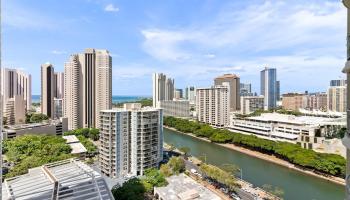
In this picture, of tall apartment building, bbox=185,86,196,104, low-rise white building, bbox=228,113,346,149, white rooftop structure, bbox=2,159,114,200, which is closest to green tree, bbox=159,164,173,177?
white rooftop structure, bbox=2,159,114,200

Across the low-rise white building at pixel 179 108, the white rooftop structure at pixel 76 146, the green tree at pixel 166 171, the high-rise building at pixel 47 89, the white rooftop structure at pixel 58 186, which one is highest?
the high-rise building at pixel 47 89

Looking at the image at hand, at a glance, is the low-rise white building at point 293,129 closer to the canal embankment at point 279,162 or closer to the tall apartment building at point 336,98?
the canal embankment at point 279,162

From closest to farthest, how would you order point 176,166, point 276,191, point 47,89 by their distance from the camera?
point 276,191 → point 176,166 → point 47,89

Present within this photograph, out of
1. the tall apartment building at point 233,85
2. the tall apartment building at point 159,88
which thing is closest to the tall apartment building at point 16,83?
the tall apartment building at point 159,88

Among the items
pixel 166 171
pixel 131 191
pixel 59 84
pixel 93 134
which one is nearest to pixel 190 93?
pixel 59 84

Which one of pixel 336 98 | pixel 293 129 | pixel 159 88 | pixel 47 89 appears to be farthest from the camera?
pixel 159 88

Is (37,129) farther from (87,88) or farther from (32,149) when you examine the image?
(32,149)

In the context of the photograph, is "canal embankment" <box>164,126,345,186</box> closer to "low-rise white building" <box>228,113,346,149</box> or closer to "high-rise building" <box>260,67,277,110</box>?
"low-rise white building" <box>228,113,346,149</box>

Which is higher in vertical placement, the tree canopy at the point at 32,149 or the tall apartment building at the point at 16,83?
the tall apartment building at the point at 16,83
